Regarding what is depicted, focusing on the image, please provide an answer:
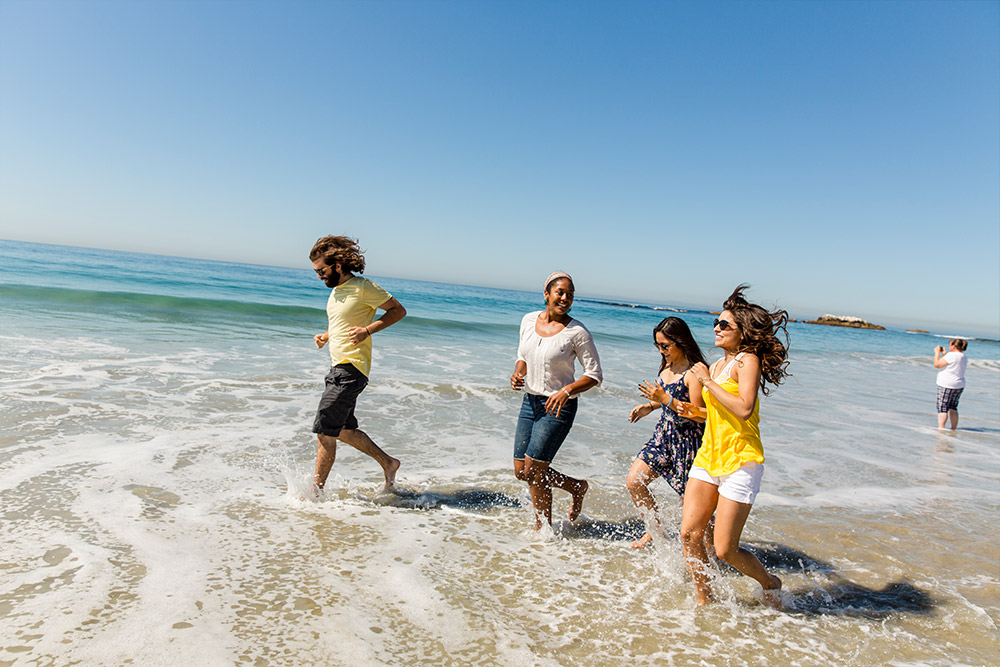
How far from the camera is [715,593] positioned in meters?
3.64

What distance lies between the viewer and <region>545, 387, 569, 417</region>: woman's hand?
4074mm

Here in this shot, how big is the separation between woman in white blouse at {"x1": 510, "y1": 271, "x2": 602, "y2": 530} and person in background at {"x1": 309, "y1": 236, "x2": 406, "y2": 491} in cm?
123

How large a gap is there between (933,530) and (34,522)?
24.3 feet

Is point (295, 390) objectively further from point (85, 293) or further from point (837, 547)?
point (85, 293)

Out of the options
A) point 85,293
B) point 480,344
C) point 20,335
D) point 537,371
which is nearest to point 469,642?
point 537,371

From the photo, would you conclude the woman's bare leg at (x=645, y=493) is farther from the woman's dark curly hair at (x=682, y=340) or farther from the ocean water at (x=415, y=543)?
the woman's dark curly hair at (x=682, y=340)

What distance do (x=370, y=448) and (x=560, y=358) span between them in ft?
6.49

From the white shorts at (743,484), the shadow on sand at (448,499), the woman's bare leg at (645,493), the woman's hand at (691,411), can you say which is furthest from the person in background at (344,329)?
the white shorts at (743,484)

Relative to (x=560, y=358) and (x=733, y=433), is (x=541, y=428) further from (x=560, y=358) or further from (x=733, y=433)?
(x=733, y=433)

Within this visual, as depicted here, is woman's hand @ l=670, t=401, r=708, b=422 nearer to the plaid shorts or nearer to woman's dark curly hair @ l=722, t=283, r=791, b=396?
woman's dark curly hair @ l=722, t=283, r=791, b=396

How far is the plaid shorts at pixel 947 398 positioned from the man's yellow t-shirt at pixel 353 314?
11.1 m

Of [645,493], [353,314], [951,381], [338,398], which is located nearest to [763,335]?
[645,493]

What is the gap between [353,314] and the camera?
186 inches

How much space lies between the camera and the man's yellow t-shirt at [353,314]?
473 centimetres
